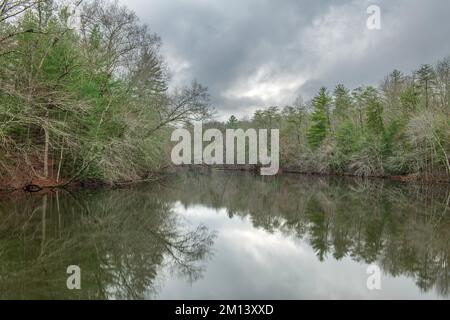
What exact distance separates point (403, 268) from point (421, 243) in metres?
2.24

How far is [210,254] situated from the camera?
7.20 meters

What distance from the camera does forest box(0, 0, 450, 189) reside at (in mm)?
13328

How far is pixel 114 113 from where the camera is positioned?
1836cm

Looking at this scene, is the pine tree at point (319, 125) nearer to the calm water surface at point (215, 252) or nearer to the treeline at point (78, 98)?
the treeline at point (78, 98)

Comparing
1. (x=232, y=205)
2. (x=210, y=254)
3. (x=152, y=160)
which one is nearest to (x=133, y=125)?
(x=152, y=160)

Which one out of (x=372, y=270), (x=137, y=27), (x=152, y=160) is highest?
(x=137, y=27)

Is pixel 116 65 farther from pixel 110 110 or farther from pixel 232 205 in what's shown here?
pixel 232 205

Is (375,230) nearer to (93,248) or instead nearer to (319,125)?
(93,248)

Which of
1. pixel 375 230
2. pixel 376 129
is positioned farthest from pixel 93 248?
pixel 376 129

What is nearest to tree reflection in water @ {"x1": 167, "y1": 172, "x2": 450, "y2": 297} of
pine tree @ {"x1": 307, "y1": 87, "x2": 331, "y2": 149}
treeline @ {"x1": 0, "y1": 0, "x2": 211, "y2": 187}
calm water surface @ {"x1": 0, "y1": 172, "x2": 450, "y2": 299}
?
calm water surface @ {"x1": 0, "y1": 172, "x2": 450, "y2": 299}

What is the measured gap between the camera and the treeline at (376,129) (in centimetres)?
2978

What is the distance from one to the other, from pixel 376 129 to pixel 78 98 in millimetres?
30070

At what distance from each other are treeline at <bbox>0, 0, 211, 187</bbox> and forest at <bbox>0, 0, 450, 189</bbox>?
59 millimetres

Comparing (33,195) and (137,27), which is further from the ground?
(137,27)
